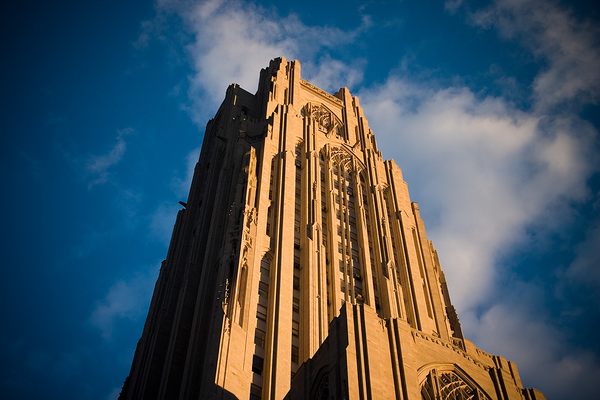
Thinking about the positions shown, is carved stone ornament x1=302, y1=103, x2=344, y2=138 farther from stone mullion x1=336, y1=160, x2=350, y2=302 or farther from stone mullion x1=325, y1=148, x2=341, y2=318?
stone mullion x1=325, y1=148, x2=341, y2=318

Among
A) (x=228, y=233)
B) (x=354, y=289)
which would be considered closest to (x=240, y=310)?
(x=228, y=233)

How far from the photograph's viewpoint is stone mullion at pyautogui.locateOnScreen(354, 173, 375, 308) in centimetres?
3456

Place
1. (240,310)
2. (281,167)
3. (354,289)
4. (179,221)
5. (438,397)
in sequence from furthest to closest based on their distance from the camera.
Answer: (179,221) < (281,167) < (354,289) < (240,310) < (438,397)

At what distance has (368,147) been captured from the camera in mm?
51156

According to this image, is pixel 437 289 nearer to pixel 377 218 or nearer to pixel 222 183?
pixel 377 218

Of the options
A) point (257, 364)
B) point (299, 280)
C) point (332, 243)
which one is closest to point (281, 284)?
point (299, 280)

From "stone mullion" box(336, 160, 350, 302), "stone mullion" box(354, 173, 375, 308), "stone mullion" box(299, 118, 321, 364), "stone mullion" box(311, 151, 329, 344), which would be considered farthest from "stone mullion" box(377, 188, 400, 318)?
"stone mullion" box(299, 118, 321, 364)

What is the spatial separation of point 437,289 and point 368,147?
684 inches

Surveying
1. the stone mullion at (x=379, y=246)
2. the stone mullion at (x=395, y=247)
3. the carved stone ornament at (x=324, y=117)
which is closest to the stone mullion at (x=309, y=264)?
the stone mullion at (x=379, y=246)

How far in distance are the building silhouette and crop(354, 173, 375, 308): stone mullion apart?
109 millimetres

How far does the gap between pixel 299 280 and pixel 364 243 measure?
279 inches

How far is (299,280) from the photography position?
3319 cm

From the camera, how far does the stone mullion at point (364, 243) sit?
113ft

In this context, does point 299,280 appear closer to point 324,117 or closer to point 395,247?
point 395,247
